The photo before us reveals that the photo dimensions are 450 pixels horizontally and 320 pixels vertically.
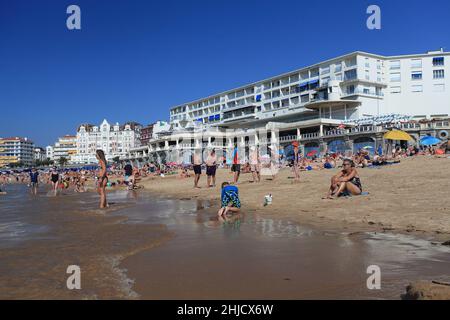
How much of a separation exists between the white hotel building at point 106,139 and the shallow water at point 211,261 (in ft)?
412

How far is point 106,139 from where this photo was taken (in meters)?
132

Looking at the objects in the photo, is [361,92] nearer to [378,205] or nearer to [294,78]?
[294,78]

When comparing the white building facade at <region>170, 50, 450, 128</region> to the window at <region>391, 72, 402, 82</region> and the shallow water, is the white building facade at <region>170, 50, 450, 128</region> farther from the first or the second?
the shallow water

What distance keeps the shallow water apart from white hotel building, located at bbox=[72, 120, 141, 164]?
412 ft

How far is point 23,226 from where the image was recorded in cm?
721

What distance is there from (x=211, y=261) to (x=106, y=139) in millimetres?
134281

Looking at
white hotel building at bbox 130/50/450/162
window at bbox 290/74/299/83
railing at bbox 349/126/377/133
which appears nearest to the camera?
railing at bbox 349/126/377/133

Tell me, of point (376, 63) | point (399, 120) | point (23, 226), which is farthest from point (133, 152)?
point (23, 226)

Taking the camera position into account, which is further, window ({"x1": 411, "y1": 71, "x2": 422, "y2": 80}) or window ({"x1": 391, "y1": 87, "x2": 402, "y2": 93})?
window ({"x1": 391, "y1": 87, "x2": 402, "y2": 93})

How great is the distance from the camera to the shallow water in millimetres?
3250

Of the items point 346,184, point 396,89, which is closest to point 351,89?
point 396,89

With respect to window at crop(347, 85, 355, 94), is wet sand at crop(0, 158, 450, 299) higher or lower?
lower

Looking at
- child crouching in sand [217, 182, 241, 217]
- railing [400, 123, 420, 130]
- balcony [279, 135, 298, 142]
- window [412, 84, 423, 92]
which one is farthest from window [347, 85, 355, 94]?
child crouching in sand [217, 182, 241, 217]

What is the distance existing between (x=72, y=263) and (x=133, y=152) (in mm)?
90524
